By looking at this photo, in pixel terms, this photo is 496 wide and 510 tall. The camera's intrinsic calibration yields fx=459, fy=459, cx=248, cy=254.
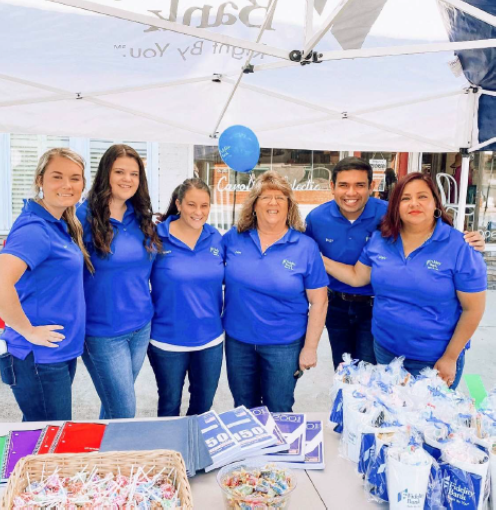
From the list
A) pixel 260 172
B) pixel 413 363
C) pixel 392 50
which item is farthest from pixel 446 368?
pixel 260 172

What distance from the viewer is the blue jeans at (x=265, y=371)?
2.50m

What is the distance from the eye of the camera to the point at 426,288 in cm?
219

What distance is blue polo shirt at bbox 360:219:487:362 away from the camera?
2178 mm

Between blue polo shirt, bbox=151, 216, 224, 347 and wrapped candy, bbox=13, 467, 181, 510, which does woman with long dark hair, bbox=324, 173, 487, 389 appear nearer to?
blue polo shirt, bbox=151, 216, 224, 347

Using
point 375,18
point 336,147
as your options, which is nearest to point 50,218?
point 375,18

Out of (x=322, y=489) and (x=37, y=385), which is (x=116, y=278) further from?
(x=322, y=489)

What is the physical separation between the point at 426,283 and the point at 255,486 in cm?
134

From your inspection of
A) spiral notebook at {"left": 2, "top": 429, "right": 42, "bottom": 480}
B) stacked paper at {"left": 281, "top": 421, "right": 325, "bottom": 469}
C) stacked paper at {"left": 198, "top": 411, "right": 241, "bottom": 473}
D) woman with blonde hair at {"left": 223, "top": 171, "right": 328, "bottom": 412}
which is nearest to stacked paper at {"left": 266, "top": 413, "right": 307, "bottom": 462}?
stacked paper at {"left": 281, "top": 421, "right": 325, "bottom": 469}

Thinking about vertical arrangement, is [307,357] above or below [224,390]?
above

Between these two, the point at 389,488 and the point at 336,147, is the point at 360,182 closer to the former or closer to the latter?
the point at 336,147

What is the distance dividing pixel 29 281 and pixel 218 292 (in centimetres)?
95

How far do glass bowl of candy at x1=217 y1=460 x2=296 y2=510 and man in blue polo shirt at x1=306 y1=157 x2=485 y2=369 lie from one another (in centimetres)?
164

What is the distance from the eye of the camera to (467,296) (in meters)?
2.18

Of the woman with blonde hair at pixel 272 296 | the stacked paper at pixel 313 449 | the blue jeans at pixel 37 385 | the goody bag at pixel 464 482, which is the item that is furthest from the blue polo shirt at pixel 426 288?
the blue jeans at pixel 37 385
